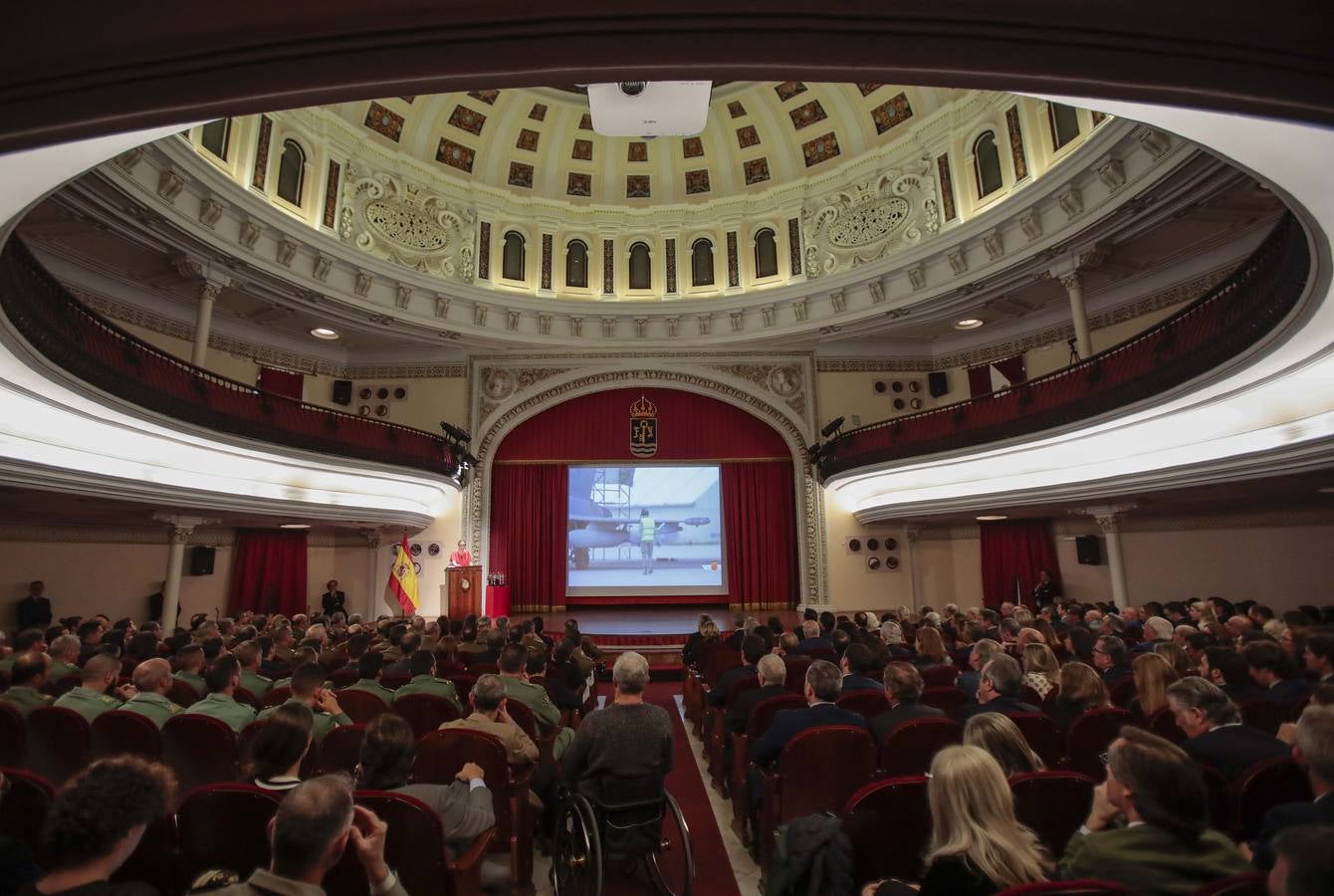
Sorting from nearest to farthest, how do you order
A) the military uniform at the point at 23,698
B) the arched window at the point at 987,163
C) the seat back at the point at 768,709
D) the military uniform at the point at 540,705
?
the military uniform at the point at 23,698, the seat back at the point at 768,709, the military uniform at the point at 540,705, the arched window at the point at 987,163

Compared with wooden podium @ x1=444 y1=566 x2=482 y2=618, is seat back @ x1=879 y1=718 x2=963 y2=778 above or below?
below

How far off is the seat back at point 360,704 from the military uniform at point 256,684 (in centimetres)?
84

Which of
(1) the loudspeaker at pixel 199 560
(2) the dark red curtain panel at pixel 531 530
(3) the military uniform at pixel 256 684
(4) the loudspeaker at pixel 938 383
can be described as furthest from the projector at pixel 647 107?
(4) the loudspeaker at pixel 938 383

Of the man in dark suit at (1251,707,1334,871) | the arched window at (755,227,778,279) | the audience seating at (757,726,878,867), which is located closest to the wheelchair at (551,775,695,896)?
the audience seating at (757,726,878,867)

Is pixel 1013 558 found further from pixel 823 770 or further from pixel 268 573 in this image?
pixel 268 573

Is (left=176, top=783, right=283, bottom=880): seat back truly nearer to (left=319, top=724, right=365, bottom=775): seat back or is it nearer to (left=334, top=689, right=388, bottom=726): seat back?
(left=319, top=724, right=365, bottom=775): seat back

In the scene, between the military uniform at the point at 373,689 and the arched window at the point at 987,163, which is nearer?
the military uniform at the point at 373,689

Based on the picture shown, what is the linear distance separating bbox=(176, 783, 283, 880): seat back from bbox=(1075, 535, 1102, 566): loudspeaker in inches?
569

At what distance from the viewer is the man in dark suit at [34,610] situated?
33.4 ft

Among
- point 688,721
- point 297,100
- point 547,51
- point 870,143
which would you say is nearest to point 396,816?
point 297,100

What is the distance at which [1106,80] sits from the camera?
2.01 meters

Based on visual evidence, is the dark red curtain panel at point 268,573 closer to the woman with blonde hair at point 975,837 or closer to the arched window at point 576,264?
the arched window at point 576,264

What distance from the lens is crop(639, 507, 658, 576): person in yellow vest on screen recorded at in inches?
681

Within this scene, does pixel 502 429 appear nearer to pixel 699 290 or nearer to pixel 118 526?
pixel 699 290
